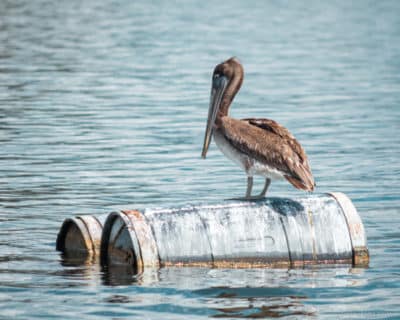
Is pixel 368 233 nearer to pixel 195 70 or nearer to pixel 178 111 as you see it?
pixel 178 111

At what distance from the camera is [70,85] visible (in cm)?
2608

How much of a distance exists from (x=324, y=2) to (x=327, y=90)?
37.4 m

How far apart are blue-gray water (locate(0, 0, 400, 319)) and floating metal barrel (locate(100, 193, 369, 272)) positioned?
5.9 inches

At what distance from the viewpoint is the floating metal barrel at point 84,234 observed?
10.3 metres

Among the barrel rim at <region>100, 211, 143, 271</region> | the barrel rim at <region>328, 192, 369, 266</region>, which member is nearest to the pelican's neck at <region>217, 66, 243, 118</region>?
the barrel rim at <region>328, 192, 369, 266</region>

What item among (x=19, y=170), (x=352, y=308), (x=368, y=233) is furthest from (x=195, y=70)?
(x=352, y=308)

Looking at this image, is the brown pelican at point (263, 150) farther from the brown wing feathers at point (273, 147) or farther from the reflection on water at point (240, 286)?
the reflection on water at point (240, 286)

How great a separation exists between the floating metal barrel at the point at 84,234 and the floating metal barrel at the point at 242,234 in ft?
1.17

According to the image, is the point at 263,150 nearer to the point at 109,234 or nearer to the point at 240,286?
the point at 240,286

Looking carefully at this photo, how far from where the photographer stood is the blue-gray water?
941 cm

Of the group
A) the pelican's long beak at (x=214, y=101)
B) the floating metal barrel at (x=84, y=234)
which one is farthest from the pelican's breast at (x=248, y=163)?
the floating metal barrel at (x=84, y=234)

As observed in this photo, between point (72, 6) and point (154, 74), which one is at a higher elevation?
point (72, 6)

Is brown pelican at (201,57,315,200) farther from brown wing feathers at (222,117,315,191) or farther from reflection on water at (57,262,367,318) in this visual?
reflection on water at (57,262,367,318)

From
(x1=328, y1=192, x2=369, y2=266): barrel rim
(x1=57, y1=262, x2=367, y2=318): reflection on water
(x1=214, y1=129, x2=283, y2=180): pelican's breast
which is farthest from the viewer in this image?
(x1=214, y1=129, x2=283, y2=180): pelican's breast
